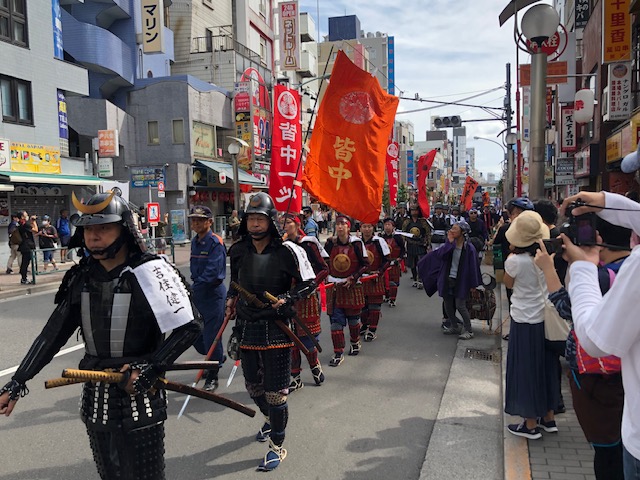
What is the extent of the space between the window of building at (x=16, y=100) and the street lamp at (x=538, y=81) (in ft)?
53.6

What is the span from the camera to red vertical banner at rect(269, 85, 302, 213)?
8164mm

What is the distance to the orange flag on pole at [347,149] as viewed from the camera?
6309mm

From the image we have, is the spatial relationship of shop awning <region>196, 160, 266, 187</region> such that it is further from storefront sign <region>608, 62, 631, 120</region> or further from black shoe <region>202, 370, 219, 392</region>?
black shoe <region>202, 370, 219, 392</region>

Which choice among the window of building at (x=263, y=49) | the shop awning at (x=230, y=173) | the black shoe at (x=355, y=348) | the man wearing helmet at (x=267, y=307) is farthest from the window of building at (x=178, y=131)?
the man wearing helmet at (x=267, y=307)

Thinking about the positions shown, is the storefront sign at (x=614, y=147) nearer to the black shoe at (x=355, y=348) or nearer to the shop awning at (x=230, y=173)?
the black shoe at (x=355, y=348)

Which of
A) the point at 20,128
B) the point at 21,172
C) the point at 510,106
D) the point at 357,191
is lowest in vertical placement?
Answer: the point at 357,191

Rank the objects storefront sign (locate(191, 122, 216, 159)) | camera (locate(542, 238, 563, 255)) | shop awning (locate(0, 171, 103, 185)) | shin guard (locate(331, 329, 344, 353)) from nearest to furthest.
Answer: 1. camera (locate(542, 238, 563, 255))
2. shin guard (locate(331, 329, 344, 353))
3. shop awning (locate(0, 171, 103, 185))
4. storefront sign (locate(191, 122, 216, 159))

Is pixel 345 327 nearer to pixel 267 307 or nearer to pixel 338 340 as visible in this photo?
pixel 338 340

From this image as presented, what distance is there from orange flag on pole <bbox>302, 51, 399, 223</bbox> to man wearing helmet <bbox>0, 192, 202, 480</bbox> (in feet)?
12.0

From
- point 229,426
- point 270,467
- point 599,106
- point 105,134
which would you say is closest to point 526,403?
point 270,467

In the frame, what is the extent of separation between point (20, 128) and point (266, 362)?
1660 centimetres

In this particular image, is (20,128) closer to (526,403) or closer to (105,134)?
(105,134)

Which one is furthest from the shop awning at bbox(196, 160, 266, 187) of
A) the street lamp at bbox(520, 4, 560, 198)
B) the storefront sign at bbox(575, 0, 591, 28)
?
the street lamp at bbox(520, 4, 560, 198)

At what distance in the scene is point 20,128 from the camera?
1714 cm
